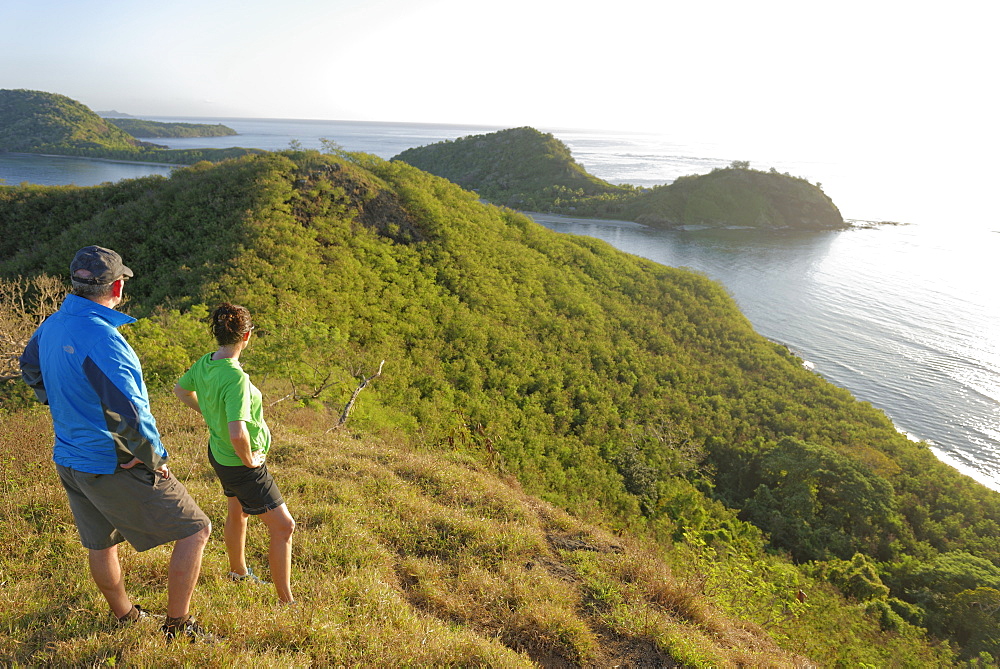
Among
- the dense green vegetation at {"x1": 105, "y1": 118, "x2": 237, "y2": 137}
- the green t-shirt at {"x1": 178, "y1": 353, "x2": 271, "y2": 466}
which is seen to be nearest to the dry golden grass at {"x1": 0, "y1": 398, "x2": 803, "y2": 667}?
the green t-shirt at {"x1": 178, "y1": 353, "x2": 271, "y2": 466}

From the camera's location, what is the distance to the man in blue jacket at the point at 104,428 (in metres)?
2.53

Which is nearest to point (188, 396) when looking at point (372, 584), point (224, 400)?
point (224, 400)

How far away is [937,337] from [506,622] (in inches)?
1695

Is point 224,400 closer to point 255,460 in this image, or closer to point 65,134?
point 255,460

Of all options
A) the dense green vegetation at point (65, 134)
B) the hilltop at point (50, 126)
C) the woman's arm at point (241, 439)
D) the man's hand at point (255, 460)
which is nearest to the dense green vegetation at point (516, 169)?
the dense green vegetation at point (65, 134)

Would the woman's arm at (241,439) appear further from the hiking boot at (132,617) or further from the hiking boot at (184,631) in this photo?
the hiking boot at (132,617)

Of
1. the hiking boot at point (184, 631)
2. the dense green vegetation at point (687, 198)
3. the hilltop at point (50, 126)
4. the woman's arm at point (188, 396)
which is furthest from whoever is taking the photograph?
the hilltop at point (50, 126)

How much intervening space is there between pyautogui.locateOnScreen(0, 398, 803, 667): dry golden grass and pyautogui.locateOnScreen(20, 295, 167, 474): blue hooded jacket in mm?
1305

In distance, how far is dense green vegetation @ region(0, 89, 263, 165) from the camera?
79500mm

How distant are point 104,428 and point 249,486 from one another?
97 cm

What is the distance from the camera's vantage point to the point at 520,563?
5285mm

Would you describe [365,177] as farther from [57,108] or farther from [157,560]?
[57,108]

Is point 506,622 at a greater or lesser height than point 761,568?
greater

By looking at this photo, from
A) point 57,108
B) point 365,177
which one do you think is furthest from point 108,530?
point 57,108
